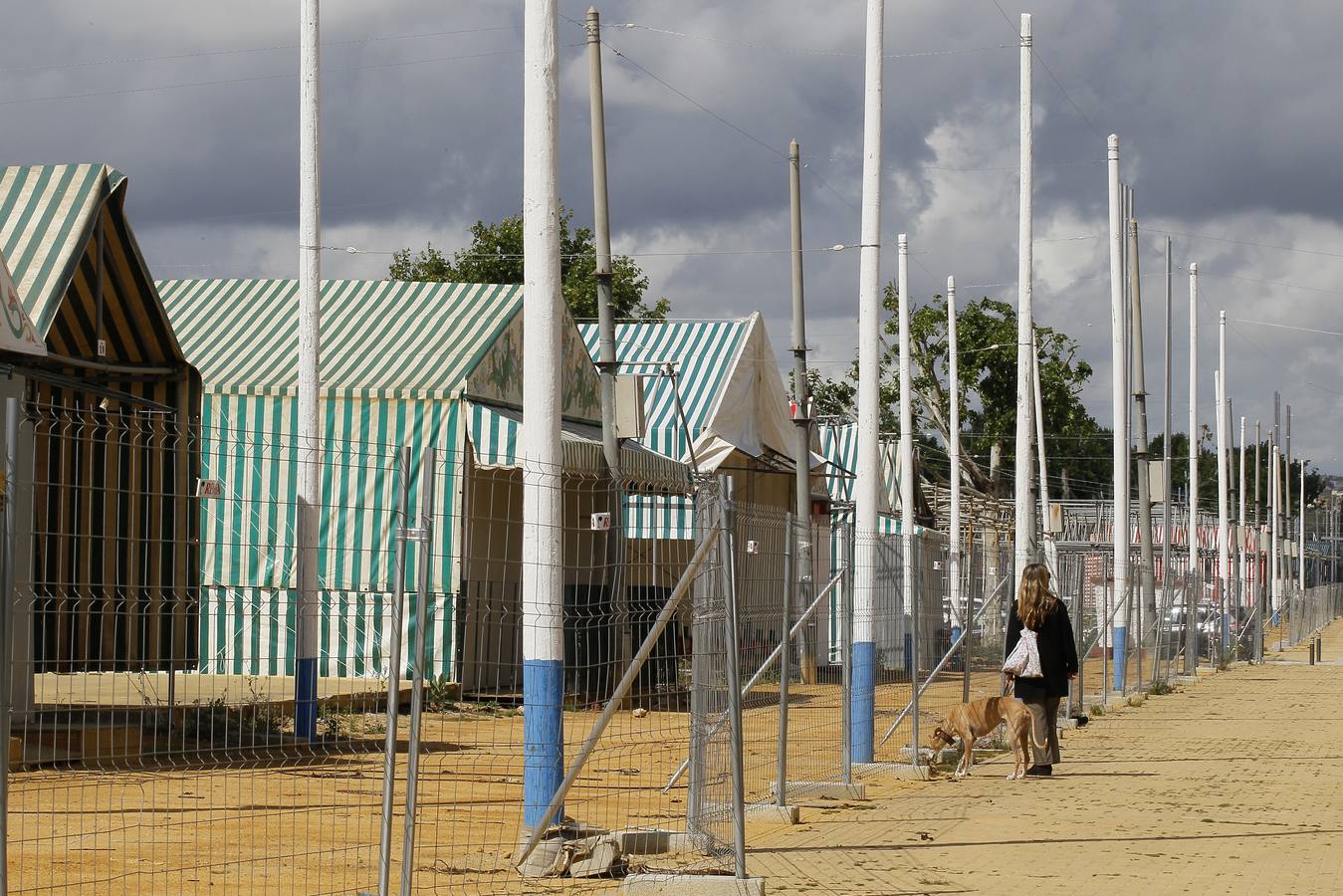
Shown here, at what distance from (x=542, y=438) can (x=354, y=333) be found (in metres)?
13.7

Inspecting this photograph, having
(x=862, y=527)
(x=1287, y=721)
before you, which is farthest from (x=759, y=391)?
(x=862, y=527)

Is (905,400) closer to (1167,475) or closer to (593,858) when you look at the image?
(1167,475)

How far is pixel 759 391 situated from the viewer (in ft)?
99.1

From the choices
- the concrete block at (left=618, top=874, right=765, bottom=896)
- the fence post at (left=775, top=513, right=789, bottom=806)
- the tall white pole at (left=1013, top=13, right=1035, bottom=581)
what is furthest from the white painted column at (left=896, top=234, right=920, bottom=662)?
the concrete block at (left=618, top=874, right=765, bottom=896)

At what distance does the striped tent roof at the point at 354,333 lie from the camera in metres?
21.5

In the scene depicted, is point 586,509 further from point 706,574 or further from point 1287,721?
point 706,574

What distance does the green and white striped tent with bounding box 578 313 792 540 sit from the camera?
1117 inches

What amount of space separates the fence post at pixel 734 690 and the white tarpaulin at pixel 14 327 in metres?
5.16

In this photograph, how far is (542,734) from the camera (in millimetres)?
9492

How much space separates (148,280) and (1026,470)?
12.0 m

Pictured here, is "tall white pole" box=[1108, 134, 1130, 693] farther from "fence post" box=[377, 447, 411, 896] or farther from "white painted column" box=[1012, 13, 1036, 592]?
"fence post" box=[377, 447, 411, 896]

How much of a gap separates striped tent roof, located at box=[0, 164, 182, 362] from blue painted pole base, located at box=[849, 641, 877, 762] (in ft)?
21.8

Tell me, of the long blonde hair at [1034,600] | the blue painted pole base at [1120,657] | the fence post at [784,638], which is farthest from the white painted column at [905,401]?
the fence post at [784,638]

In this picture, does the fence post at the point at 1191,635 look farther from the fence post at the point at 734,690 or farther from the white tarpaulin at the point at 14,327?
the fence post at the point at 734,690
